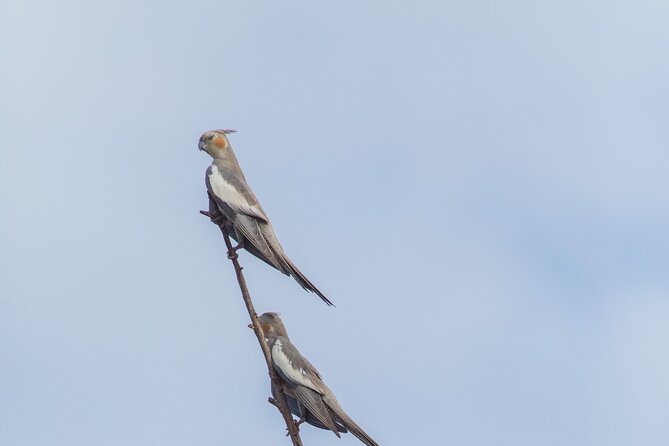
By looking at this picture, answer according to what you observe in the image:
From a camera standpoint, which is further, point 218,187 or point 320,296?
point 218,187

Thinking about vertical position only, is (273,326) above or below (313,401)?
above

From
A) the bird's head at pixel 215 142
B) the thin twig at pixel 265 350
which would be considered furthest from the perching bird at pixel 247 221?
the bird's head at pixel 215 142

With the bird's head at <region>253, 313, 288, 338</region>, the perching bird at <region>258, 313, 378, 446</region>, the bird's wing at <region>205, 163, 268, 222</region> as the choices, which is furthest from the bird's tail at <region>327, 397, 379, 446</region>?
the bird's wing at <region>205, 163, 268, 222</region>

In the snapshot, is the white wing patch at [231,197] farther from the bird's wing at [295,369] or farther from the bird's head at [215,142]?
the bird's wing at [295,369]

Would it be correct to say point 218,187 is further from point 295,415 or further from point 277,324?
point 295,415

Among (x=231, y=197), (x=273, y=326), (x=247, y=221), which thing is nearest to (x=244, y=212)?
(x=247, y=221)

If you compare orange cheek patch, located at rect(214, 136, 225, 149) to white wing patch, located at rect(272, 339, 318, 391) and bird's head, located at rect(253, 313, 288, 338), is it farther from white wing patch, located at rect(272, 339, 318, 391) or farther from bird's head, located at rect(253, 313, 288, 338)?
white wing patch, located at rect(272, 339, 318, 391)

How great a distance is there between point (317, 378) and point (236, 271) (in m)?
2.05

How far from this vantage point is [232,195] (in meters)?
11.8

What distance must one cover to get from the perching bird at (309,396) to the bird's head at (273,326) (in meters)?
0.53

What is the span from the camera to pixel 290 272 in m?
11.4

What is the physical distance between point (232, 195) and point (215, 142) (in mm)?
1547

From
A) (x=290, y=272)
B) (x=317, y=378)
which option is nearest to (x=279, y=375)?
(x=317, y=378)

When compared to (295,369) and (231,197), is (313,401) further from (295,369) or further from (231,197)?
(231,197)
